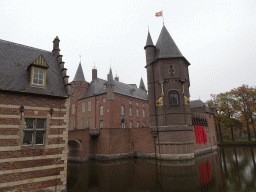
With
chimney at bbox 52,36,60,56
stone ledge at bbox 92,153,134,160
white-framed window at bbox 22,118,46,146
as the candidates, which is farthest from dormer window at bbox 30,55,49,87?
stone ledge at bbox 92,153,134,160

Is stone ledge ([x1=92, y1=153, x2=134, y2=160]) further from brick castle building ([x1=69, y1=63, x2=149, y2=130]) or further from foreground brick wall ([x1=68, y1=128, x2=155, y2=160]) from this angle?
brick castle building ([x1=69, y1=63, x2=149, y2=130])

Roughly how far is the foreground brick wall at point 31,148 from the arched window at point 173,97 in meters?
15.2

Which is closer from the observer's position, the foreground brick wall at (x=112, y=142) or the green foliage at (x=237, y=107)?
the foreground brick wall at (x=112, y=142)

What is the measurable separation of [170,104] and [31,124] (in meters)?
16.6

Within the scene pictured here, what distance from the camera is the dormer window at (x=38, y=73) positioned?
9.41 metres

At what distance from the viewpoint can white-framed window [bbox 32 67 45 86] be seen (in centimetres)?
948

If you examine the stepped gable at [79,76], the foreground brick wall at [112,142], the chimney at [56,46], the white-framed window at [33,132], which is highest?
the stepped gable at [79,76]

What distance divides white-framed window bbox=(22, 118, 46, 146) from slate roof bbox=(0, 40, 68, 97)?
4.84 feet

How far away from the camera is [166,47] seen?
2417 centimetres

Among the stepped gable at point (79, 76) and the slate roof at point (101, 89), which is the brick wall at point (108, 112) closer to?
the slate roof at point (101, 89)

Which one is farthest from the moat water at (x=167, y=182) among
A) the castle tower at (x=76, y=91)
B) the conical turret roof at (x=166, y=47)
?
the castle tower at (x=76, y=91)

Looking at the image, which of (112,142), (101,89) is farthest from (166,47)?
A: (101,89)

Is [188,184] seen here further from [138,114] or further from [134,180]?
[138,114]

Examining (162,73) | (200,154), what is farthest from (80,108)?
(200,154)
